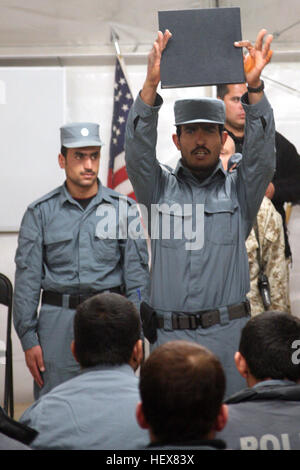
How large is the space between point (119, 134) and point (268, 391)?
2817mm

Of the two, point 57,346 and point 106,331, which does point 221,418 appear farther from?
A: point 57,346

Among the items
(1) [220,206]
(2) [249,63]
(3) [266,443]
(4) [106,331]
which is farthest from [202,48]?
(3) [266,443]

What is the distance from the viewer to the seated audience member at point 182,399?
124 centimetres

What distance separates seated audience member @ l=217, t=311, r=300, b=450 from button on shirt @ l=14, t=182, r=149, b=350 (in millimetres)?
1341

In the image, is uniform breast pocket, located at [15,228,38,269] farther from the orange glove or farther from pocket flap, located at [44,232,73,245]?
the orange glove

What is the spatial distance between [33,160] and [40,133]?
181 millimetres

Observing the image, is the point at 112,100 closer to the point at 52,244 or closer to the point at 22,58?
the point at 22,58

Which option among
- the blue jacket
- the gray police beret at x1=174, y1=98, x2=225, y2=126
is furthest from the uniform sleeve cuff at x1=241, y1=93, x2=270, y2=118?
the blue jacket

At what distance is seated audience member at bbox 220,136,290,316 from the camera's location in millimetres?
3428

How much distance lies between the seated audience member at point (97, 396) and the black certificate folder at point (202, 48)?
92 centimetres

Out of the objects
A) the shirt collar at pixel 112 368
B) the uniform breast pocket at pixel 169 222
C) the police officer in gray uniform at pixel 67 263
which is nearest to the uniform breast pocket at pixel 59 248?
the police officer in gray uniform at pixel 67 263

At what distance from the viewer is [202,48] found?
2.37 meters

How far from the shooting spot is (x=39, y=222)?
10.9 feet

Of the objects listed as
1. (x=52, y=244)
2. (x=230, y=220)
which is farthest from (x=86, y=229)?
(x=230, y=220)
